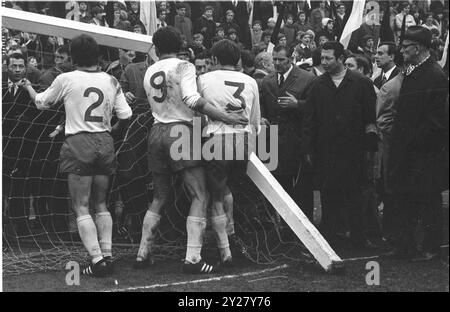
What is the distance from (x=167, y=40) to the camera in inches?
279

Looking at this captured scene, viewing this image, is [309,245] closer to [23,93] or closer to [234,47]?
[234,47]

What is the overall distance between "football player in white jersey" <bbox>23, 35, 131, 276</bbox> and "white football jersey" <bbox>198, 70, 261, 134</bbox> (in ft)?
2.69

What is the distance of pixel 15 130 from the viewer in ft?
28.3

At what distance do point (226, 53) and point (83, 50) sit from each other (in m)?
1.19

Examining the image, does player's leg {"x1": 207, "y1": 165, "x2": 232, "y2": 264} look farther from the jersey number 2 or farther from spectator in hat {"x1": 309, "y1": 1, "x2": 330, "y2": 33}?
spectator in hat {"x1": 309, "y1": 1, "x2": 330, "y2": 33}

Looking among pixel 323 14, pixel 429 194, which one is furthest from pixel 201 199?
pixel 323 14

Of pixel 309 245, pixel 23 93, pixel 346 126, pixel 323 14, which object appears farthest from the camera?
pixel 323 14

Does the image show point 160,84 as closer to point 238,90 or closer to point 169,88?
point 169,88

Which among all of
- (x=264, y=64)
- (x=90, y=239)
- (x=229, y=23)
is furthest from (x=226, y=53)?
(x=229, y=23)

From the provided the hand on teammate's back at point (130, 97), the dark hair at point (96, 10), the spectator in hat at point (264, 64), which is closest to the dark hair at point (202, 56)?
the spectator in hat at point (264, 64)

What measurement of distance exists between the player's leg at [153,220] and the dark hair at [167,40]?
41.7 inches

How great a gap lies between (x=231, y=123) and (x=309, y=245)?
119 cm

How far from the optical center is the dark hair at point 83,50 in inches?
271

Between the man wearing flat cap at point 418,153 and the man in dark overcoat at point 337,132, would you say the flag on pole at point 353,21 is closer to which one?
the man in dark overcoat at point 337,132
